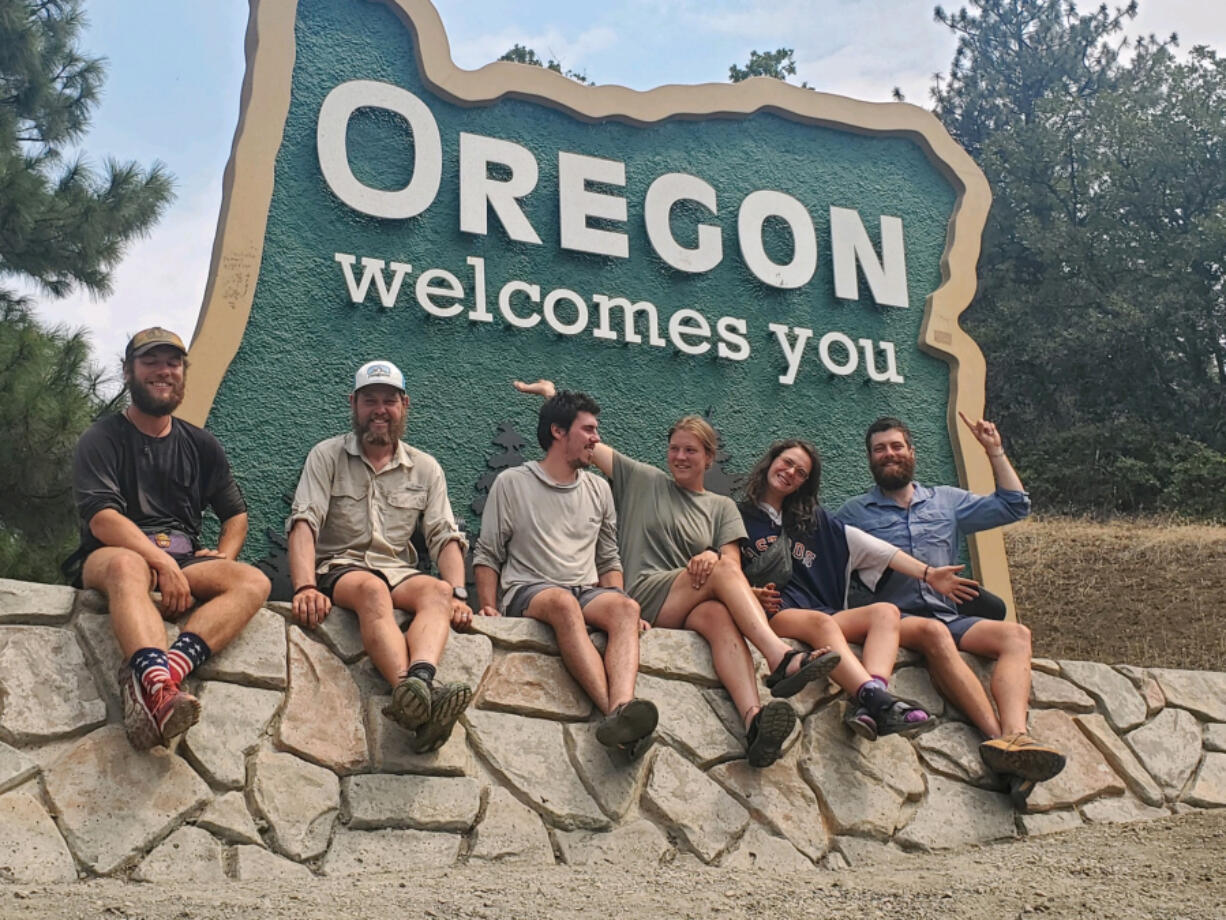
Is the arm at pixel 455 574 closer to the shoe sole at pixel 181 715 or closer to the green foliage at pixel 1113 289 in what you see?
the shoe sole at pixel 181 715

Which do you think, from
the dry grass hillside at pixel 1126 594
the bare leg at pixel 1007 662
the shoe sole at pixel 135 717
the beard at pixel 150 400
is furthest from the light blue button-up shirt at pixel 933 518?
the dry grass hillside at pixel 1126 594

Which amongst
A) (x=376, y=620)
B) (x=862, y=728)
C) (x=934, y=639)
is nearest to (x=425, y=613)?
(x=376, y=620)

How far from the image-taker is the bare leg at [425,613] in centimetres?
402

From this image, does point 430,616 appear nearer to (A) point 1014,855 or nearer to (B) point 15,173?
(A) point 1014,855

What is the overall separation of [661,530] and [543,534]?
0.46 m

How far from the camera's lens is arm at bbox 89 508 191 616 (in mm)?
3910

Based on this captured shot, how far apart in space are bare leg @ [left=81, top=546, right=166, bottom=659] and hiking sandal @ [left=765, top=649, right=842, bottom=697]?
1.89 m

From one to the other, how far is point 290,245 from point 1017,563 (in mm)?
10976

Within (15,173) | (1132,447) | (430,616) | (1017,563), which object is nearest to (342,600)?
(430,616)

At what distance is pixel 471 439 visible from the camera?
6.01 m

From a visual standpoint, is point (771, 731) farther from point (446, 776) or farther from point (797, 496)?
point (797, 496)

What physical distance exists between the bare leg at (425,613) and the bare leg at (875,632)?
1440 mm

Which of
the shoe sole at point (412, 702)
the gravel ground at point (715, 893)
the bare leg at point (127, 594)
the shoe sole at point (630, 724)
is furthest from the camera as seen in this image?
the shoe sole at point (630, 724)

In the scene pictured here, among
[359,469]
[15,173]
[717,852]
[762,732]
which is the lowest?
[717,852]
